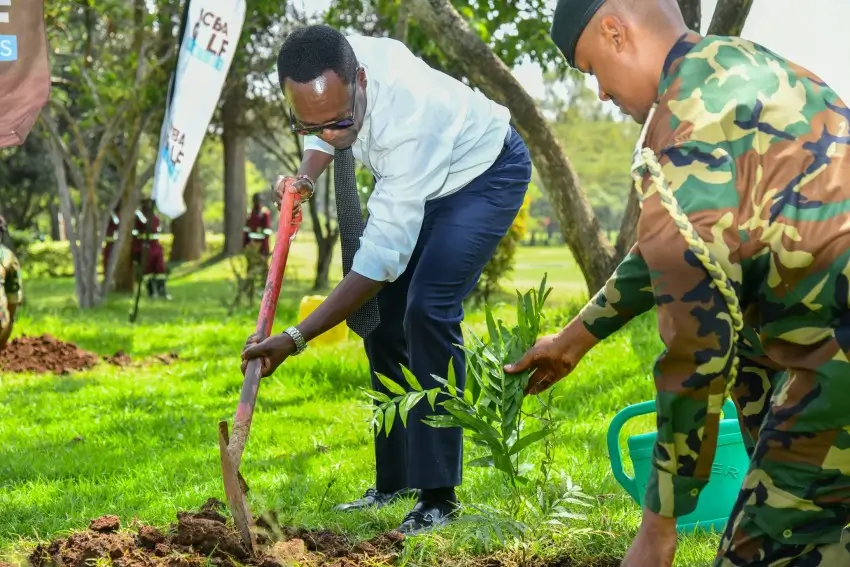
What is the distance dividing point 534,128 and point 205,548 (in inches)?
233

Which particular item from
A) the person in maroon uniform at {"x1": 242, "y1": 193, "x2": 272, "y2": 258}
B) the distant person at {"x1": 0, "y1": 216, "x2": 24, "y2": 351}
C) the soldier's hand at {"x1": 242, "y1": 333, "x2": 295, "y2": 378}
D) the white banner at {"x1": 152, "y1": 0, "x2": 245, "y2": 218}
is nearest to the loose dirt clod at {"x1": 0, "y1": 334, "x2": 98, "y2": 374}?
the white banner at {"x1": 152, "y1": 0, "x2": 245, "y2": 218}

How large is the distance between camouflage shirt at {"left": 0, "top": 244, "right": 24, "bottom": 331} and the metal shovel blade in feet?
13.3

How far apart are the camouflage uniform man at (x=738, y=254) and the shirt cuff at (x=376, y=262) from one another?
53.0 inches

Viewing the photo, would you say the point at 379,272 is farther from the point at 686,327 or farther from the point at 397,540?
the point at 686,327

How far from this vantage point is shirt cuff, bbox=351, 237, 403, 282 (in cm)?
335

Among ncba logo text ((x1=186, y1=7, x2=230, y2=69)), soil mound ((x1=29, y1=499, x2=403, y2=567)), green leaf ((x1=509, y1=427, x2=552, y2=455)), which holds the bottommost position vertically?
soil mound ((x1=29, y1=499, x2=403, y2=567))

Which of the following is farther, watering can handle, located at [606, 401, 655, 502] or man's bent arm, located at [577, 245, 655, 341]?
watering can handle, located at [606, 401, 655, 502]

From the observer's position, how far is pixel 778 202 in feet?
6.21

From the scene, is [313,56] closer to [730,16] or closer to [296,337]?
[296,337]

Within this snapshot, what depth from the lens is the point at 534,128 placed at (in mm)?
8547

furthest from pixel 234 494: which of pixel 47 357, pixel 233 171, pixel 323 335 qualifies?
pixel 233 171

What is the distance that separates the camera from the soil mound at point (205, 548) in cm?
311

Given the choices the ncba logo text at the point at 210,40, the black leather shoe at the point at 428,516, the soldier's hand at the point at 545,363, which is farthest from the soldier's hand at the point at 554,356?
the ncba logo text at the point at 210,40

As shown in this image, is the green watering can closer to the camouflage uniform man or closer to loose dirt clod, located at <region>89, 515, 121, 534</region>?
the camouflage uniform man
